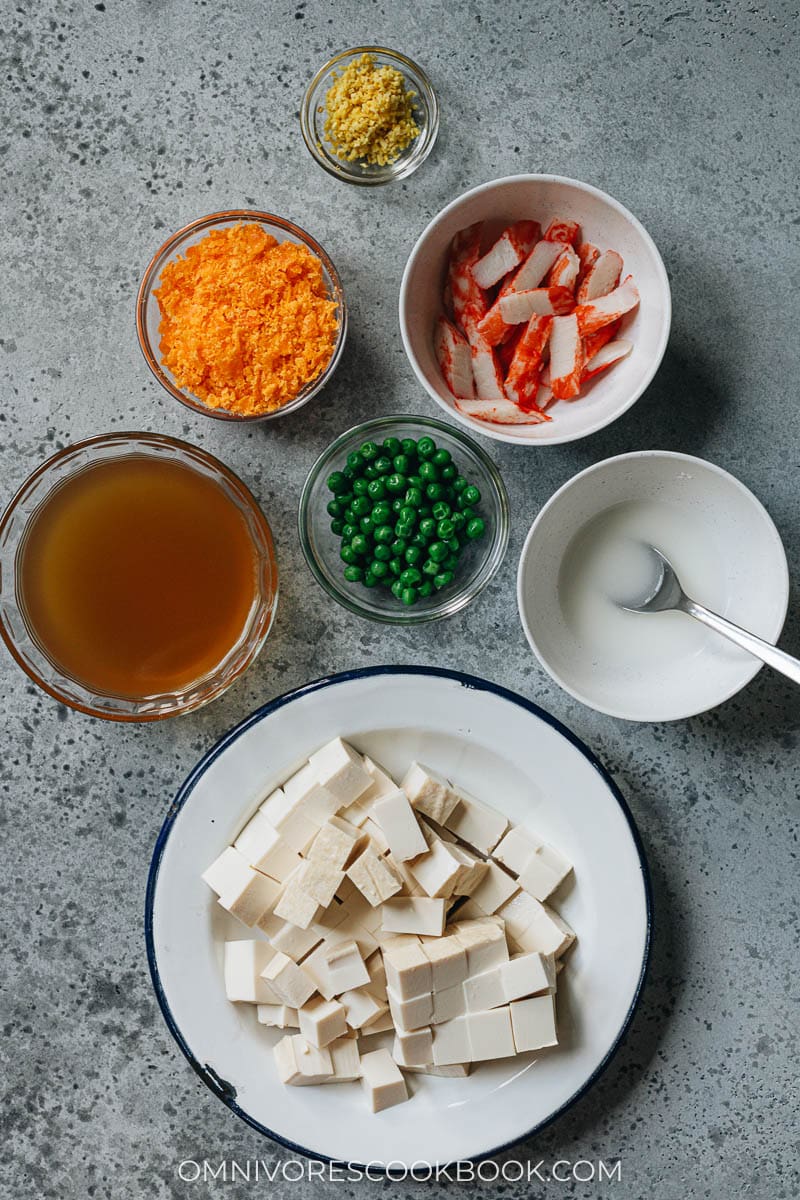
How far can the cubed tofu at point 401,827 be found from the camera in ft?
4.53

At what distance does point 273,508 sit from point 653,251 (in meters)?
0.74

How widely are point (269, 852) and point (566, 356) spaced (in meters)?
0.91

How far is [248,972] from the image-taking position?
4.71ft

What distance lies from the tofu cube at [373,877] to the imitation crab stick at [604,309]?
0.89 metres

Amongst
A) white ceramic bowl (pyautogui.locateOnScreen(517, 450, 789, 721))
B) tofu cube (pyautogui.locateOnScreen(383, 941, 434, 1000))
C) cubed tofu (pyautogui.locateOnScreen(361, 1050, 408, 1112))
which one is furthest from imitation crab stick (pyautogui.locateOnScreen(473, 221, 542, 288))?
cubed tofu (pyautogui.locateOnScreen(361, 1050, 408, 1112))

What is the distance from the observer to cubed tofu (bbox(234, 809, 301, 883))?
4.64ft

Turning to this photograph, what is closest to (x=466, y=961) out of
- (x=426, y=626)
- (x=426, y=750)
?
(x=426, y=750)

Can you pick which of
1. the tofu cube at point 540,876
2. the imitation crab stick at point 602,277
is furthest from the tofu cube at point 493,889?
the imitation crab stick at point 602,277

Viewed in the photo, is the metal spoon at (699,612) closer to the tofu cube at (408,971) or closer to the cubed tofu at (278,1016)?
the tofu cube at (408,971)

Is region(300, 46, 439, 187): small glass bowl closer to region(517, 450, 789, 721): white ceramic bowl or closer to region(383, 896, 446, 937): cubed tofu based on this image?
region(517, 450, 789, 721): white ceramic bowl

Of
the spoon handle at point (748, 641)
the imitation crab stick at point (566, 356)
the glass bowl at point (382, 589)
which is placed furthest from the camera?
the glass bowl at point (382, 589)

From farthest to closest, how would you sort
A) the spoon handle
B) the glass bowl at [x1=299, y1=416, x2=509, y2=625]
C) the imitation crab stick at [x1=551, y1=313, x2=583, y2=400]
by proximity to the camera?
the glass bowl at [x1=299, y1=416, x2=509, y2=625], the imitation crab stick at [x1=551, y1=313, x2=583, y2=400], the spoon handle

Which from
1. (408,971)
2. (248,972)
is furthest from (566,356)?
(248,972)

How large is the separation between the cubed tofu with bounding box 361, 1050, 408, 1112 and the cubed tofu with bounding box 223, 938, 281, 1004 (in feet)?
0.62
